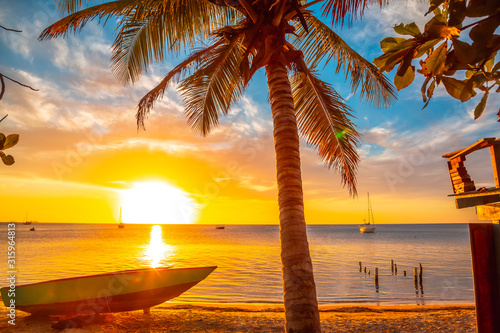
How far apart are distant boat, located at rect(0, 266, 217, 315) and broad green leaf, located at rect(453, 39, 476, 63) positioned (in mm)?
10930

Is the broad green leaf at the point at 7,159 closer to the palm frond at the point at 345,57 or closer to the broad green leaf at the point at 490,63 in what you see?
the broad green leaf at the point at 490,63

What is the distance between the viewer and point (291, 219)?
5523mm

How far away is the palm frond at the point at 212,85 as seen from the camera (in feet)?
28.1

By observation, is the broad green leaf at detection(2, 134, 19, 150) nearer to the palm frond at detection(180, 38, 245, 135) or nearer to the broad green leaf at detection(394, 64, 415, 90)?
the broad green leaf at detection(394, 64, 415, 90)

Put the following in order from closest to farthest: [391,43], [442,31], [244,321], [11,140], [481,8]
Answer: [481,8]
[442,31]
[391,43]
[11,140]
[244,321]

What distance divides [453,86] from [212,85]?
25.8ft

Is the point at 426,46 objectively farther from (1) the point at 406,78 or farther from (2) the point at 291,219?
(2) the point at 291,219

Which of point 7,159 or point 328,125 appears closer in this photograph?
point 7,159

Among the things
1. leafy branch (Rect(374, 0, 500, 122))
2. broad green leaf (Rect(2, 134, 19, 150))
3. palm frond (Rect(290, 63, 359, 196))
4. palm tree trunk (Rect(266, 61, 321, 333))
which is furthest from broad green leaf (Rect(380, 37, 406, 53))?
palm frond (Rect(290, 63, 359, 196))

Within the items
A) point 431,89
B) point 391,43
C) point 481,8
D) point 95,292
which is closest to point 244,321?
point 95,292

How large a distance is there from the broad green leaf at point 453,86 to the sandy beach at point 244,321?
33.1 feet

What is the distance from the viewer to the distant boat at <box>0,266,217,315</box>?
10.4 m

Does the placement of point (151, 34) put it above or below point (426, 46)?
above

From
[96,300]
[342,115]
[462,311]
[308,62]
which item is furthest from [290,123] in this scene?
[462,311]
